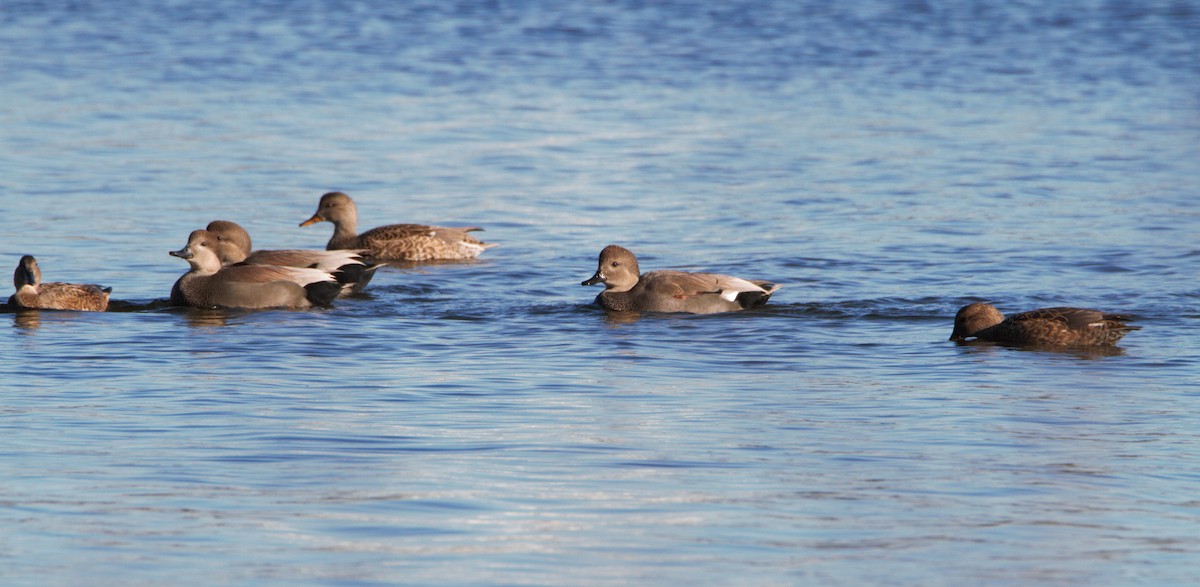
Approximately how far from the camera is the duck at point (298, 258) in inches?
614

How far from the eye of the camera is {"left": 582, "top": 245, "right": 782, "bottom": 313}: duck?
14.4 m

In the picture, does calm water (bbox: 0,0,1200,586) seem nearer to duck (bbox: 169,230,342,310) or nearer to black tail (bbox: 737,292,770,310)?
black tail (bbox: 737,292,770,310)

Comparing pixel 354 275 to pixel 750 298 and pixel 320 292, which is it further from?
pixel 750 298

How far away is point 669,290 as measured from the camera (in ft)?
48.0

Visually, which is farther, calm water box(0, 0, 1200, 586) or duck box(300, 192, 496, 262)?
duck box(300, 192, 496, 262)

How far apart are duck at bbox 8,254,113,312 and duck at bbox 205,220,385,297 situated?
61.8 inches

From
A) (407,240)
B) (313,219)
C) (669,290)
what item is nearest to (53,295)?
(669,290)

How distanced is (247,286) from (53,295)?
149 cm

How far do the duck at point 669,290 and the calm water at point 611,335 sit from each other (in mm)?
192

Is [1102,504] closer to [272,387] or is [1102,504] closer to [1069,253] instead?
[272,387]

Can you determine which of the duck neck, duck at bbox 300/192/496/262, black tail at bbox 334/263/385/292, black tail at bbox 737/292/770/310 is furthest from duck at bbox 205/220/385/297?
black tail at bbox 737/292/770/310

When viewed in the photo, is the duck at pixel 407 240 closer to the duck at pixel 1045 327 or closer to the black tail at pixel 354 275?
the black tail at pixel 354 275

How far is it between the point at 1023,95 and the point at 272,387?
21064 millimetres

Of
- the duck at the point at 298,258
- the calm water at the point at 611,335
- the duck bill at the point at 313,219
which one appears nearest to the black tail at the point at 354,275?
the duck at the point at 298,258
